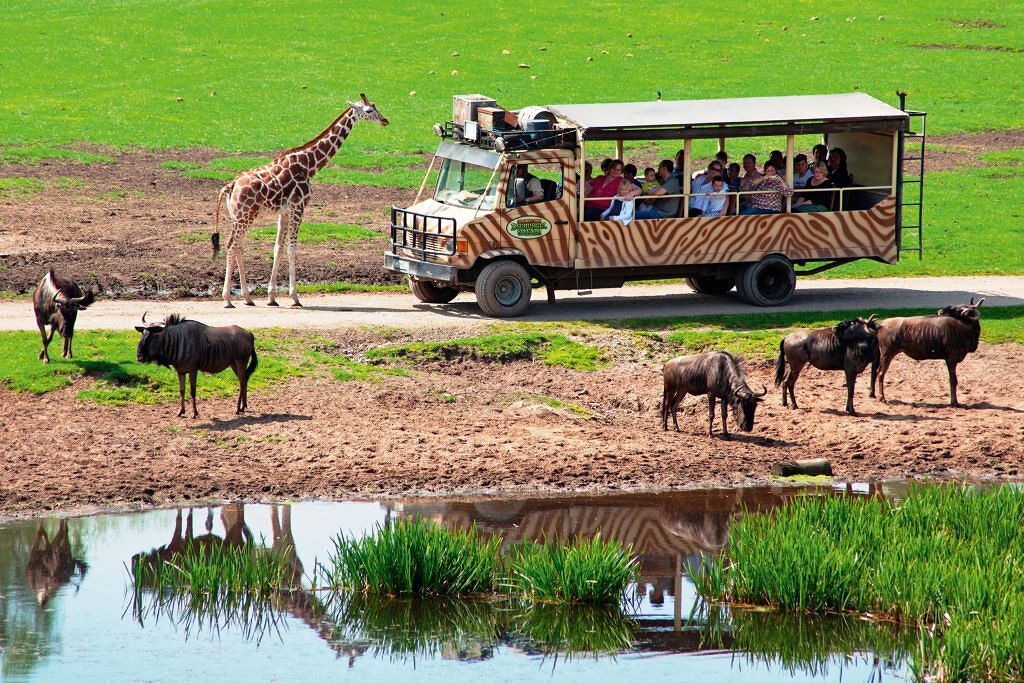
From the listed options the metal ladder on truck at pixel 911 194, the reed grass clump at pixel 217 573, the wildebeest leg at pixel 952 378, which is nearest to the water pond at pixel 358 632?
the reed grass clump at pixel 217 573

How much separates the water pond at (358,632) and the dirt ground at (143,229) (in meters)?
10.4

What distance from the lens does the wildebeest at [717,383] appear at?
56.0 feet

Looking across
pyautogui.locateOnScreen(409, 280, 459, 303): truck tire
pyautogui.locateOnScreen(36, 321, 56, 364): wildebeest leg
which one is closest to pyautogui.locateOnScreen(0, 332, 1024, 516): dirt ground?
pyautogui.locateOnScreen(36, 321, 56, 364): wildebeest leg

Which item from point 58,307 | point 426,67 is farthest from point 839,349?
point 426,67

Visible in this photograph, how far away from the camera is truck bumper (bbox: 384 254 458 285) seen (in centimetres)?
2205

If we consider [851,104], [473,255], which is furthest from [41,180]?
[851,104]

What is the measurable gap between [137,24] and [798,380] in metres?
38.0

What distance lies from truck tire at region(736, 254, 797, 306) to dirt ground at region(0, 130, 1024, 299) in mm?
6208

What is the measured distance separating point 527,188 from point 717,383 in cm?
617

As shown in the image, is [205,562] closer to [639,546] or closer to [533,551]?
[533,551]

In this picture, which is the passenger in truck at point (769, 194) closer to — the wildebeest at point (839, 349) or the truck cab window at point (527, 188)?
the truck cab window at point (527, 188)

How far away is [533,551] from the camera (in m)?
13.2

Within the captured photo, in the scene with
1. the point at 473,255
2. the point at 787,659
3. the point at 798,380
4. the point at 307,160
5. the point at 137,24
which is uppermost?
the point at 137,24

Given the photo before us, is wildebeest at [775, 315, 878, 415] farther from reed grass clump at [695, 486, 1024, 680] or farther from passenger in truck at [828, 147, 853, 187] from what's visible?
passenger in truck at [828, 147, 853, 187]
